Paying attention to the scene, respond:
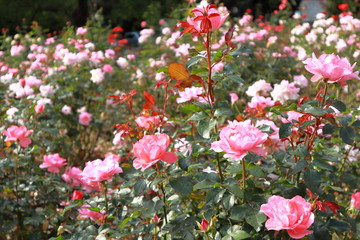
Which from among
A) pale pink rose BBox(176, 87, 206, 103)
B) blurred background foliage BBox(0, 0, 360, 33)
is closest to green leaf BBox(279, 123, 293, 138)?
pale pink rose BBox(176, 87, 206, 103)

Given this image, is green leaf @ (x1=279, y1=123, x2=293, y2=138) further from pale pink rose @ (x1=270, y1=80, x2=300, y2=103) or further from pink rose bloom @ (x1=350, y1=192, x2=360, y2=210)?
pale pink rose @ (x1=270, y1=80, x2=300, y2=103)

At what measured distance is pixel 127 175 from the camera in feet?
4.93

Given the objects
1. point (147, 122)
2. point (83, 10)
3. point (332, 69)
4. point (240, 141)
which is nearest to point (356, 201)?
point (332, 69)

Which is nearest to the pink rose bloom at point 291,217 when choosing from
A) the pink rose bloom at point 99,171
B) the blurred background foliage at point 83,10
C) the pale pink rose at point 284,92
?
the pink rose bloom at point 99,171

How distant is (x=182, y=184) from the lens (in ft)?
4.13

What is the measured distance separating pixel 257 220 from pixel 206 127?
299mm

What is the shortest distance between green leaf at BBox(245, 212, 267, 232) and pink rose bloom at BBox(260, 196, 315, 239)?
0.10 meters

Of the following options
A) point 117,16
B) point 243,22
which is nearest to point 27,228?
point 243,22

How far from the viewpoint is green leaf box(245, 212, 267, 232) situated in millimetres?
→ 1153

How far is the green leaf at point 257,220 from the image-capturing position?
115 cm

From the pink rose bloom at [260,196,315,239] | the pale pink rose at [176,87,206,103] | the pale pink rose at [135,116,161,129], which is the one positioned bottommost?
the pale pink rose at [135,116,161,129]

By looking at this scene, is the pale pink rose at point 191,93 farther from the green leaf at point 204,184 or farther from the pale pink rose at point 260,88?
the pale pink rose at point 260,88

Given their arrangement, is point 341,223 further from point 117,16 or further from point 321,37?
point 117,16

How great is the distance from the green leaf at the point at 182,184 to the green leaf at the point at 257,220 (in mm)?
186
